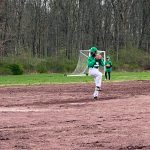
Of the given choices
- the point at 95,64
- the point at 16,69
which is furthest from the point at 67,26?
the point at 95,64

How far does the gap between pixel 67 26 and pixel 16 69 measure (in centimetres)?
1992

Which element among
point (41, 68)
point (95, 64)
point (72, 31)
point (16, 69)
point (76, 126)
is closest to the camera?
point (76, 126)

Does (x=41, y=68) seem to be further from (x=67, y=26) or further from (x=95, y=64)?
(x=95, y=64)

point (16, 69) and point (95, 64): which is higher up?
point (95, 64)

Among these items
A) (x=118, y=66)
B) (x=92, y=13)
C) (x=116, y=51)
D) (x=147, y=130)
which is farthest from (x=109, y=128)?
(x=92, y=13)

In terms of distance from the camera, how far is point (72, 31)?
255ft

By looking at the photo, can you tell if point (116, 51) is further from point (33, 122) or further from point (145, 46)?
point (33, 122)

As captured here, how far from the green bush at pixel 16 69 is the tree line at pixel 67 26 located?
29.4 feet

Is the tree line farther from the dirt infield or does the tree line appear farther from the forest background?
the dirt infield

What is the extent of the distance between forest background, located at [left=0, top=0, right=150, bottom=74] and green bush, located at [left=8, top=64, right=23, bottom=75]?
4272 millimetres

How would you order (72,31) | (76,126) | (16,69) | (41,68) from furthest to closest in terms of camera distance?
(72,31)
(41,68)
(16,69)
(76,126)

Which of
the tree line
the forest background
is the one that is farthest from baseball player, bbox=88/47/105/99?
the tree line

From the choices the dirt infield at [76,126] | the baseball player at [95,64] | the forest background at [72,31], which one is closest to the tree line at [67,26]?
the forest background at [72,31]

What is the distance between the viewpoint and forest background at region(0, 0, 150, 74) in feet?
226
